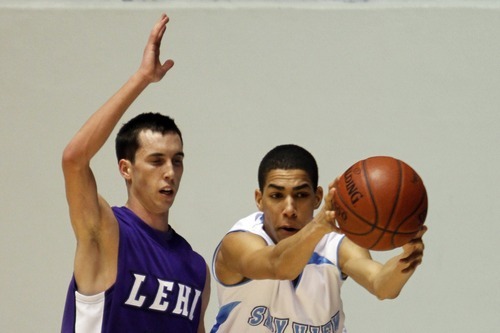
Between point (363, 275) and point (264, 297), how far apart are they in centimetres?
43

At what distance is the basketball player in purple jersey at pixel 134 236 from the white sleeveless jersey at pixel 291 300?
0.18 m

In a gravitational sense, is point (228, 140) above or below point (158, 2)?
below

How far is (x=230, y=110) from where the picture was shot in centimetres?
497

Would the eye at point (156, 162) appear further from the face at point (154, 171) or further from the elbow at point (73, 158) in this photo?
the elbow at point (73, 158)

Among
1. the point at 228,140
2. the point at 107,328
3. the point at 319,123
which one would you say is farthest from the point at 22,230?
the point at 107,328

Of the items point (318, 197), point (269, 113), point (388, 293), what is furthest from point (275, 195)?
point (269, 113)

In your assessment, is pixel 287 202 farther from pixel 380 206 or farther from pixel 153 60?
pixel 153 60

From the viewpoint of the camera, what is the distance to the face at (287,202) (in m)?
3.42

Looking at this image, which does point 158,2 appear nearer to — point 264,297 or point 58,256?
point 58,256

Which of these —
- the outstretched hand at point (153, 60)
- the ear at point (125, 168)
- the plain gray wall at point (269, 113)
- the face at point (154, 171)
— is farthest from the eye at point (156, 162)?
the plain gray wall at point (269, 113)

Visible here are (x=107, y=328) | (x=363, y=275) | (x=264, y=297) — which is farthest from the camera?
(x=264, y=297)

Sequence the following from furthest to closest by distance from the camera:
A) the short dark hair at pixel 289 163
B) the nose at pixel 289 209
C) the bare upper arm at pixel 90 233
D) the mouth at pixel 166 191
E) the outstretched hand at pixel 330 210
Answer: the short dark hair at pixel 289 163 < the nose at pixel 289 209 < the mouth at pixel 166 191 < the bare upper arm at pixel 90 233 < the outstretched hand at pixel 330 210

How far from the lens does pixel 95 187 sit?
2.97 metres

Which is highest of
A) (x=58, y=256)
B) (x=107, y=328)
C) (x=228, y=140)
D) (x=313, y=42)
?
(x=313, y=42)
